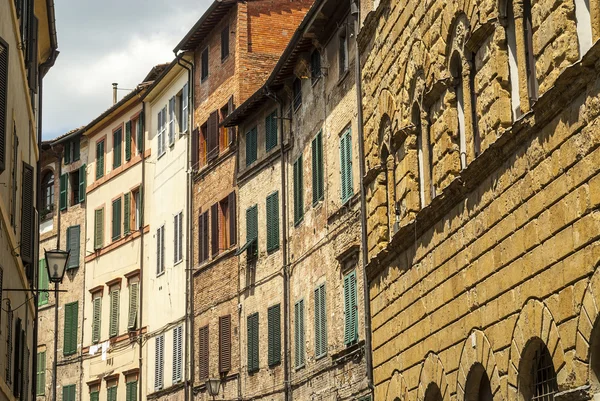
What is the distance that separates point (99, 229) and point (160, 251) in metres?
5.55

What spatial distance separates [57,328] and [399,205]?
85.3 ft

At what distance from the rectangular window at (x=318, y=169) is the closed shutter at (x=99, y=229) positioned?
663 inches

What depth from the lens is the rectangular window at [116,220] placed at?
3984 centimetres

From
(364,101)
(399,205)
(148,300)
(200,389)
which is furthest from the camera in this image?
(148,300)

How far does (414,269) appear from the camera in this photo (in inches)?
689

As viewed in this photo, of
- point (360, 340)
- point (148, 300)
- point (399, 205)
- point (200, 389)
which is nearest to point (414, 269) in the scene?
point (399, 205)

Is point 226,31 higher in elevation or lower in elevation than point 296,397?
higher

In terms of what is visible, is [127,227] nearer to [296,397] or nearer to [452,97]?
[296,397]

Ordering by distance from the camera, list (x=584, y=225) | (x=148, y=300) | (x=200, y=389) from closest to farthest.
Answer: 1. (x=584, y=225)
2. (x=200, y=389)
3. (x=148, y=300)

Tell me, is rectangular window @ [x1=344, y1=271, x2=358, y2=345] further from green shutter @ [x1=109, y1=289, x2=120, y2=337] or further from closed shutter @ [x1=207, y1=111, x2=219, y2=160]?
green shutter @ [x1=109, y1=289, x2=120, y2=337]

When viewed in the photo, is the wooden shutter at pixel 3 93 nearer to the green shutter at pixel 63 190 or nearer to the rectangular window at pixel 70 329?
the rectangular window at pixel 70 329

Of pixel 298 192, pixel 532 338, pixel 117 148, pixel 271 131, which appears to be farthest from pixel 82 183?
pixel 532 338

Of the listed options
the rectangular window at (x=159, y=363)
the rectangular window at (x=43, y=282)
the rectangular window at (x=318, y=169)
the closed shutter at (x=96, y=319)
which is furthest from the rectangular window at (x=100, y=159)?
the rectangular window at (x=318, y=169)

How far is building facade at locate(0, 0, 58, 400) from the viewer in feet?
54.6
